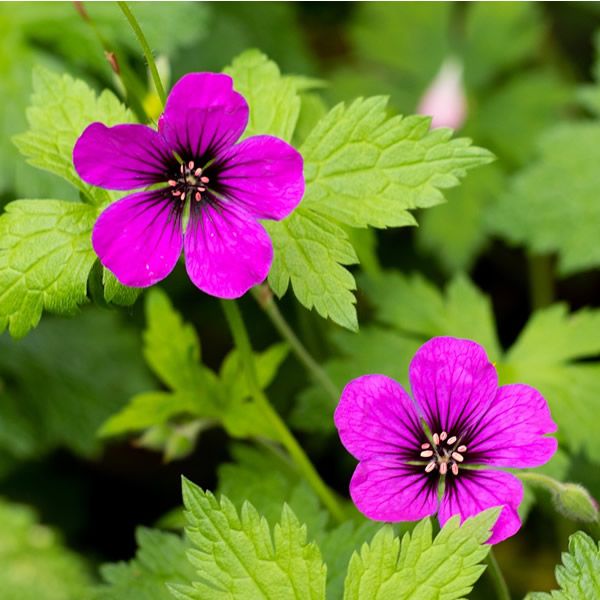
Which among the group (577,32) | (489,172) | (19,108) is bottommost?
(19,108)

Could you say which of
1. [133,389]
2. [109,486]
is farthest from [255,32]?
[109,486]

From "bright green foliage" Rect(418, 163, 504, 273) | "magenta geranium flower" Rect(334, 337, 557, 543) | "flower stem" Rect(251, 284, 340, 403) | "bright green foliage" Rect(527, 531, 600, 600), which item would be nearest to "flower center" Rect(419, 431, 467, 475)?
"magenta geranium flower" Rect(334, 337, 557, 543)

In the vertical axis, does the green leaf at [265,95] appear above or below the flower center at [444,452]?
above

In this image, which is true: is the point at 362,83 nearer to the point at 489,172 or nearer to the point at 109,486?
the point at 489,172

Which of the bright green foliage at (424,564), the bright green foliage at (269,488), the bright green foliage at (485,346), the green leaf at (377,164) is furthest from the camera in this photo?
the bright green foliage at (485,346)

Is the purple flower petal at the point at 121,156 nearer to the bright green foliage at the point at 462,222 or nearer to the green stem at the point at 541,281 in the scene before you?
the bright green foliage at the point at 462,222

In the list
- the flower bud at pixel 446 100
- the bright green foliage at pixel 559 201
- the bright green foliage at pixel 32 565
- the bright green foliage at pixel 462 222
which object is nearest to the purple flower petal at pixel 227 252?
the bright green foliage at pixel 32 565
